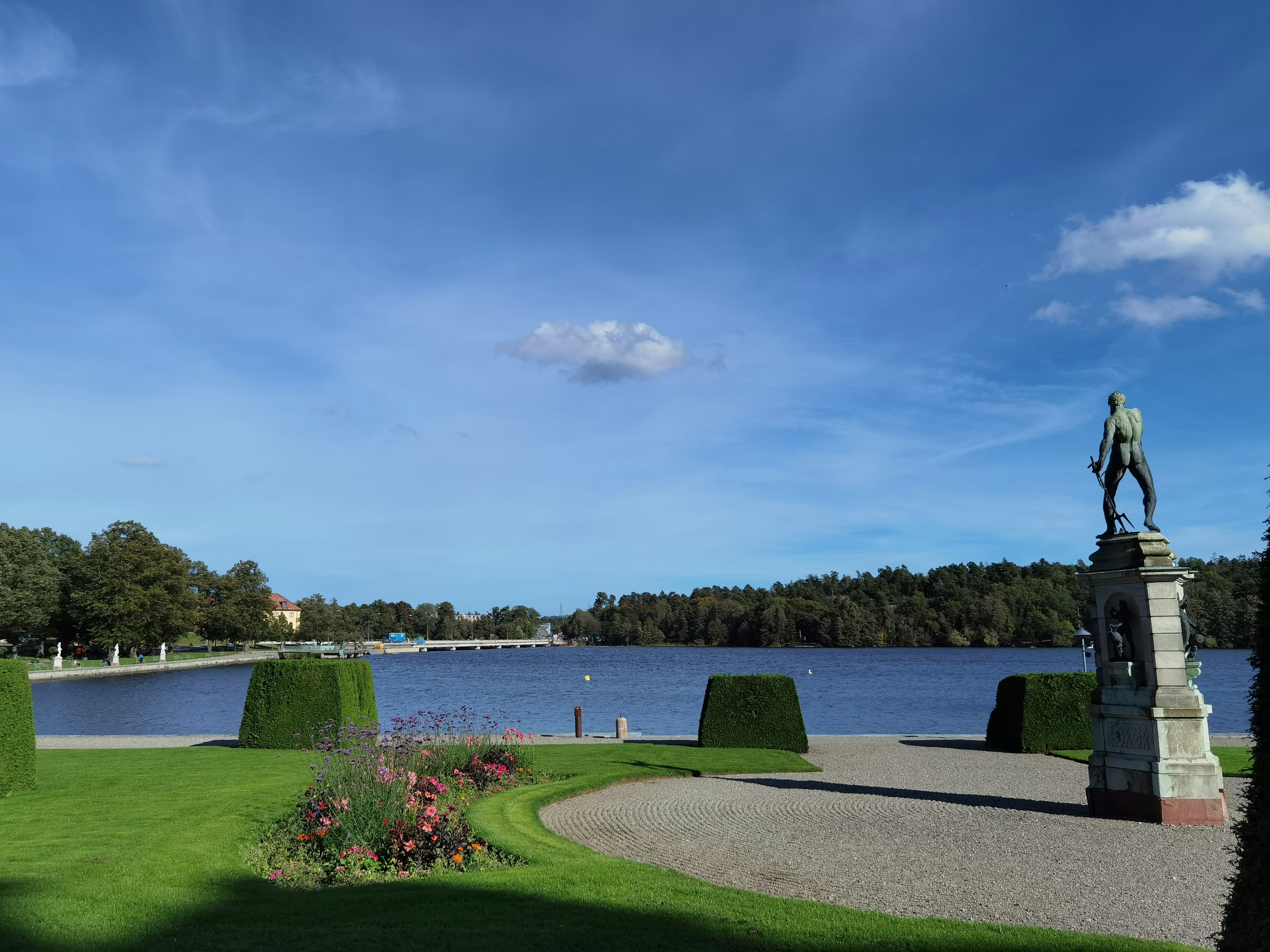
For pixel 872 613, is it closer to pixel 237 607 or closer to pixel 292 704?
pixel 237 607

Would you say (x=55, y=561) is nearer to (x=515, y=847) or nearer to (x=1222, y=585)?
(x=515, y=847)

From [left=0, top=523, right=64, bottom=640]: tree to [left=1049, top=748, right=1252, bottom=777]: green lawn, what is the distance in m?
70.2

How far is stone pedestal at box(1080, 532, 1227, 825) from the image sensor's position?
11062mm

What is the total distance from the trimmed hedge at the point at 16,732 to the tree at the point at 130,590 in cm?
6674

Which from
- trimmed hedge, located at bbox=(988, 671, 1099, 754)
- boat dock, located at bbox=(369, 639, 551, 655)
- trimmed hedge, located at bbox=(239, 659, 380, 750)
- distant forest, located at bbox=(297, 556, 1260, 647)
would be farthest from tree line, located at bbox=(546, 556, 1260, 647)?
trimmed hedge, located at bbox=(239, 659, 380, 750)

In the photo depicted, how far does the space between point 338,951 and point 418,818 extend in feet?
11.6

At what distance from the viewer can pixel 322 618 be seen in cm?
13900

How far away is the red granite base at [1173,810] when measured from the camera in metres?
11.0

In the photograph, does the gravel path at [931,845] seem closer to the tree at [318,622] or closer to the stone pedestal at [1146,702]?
the stone pedestal at [1146,702]

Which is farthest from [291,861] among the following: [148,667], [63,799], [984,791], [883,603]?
[883,603]

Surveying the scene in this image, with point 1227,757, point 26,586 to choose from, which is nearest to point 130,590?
point 26,586

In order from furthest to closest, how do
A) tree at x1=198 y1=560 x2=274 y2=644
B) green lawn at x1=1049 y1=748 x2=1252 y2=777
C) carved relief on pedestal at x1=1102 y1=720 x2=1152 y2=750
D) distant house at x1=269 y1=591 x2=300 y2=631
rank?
distant house at x1=269 y1=591 x2=300 y2=631
tree at x1=198 y1=560 x2=274 y2=644
green lawn at x1=1049 y1=748 x2=1252 y2=777
carved relief on pedestal at x1=1102 y1=720 x2=1152 y2=750

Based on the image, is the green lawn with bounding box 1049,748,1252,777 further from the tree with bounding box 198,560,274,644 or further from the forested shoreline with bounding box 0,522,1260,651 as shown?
the tree with bounding box 198,560,274,644

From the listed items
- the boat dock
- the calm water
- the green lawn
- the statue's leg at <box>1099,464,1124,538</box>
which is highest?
the statue's leg at <box>1099,464,1124,538</box>
